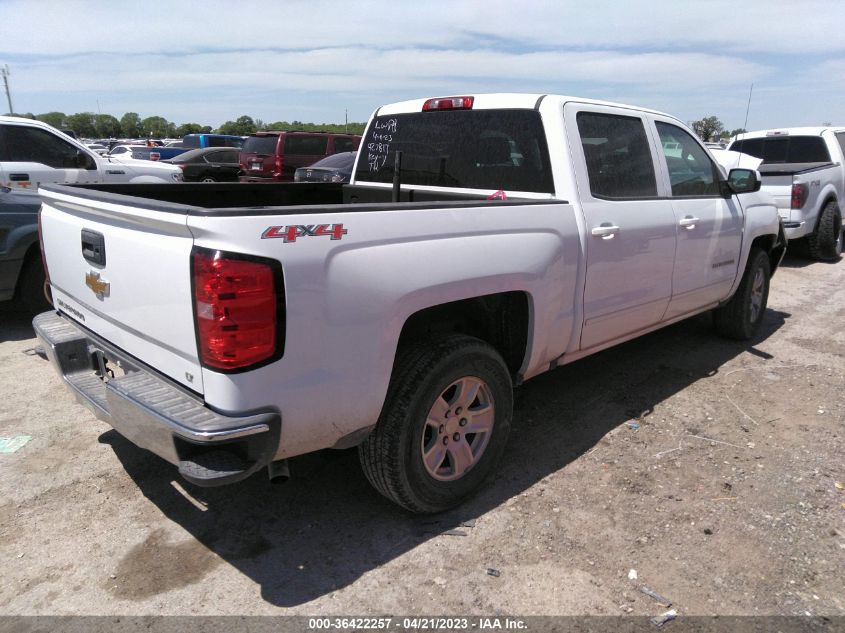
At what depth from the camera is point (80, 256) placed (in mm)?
2928

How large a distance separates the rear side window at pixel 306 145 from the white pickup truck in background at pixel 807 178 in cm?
1028

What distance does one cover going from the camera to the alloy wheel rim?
9.73 feet

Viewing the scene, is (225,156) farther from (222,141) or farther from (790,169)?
(790,169)

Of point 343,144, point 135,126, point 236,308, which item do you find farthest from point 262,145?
point 135,126

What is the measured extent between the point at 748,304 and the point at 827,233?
5152 millimetres

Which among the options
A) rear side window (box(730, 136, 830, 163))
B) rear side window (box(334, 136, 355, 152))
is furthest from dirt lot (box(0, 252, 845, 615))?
rear side window (box(334, 136, 355, 152))

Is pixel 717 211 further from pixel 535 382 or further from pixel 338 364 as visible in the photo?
pixel 338 364

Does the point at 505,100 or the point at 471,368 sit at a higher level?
the point at 505,100

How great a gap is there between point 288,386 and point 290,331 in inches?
8.4

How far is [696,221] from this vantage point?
440cm

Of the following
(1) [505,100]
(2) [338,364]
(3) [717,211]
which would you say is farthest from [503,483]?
(3) [717,211]

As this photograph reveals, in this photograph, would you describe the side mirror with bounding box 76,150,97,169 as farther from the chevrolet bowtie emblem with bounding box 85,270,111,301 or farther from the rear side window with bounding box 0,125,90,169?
the chevrolet bowtie emblem with bounding box 85,270,111,301

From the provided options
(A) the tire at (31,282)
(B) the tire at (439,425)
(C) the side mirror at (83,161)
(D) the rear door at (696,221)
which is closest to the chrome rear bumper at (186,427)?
(B) the tire at (439,425)

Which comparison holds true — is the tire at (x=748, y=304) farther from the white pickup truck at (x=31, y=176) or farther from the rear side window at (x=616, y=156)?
the white pickup truck at (x=31, y=176)
